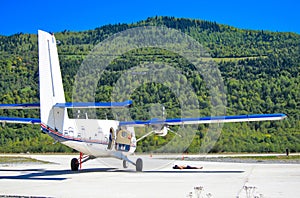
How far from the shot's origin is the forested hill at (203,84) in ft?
191

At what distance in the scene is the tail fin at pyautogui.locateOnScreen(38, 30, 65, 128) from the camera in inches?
837

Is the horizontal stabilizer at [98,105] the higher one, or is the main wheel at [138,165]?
the horizontal stabilizer at [98,105]

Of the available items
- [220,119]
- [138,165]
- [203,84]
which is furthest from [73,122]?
[203,84]

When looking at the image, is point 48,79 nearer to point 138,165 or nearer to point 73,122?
point 73,122

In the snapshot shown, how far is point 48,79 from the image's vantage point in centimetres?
2158

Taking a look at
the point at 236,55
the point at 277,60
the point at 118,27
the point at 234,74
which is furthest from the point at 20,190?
the point at 118,27

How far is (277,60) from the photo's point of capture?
115 metres

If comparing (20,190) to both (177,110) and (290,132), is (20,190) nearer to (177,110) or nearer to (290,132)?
(177,110)

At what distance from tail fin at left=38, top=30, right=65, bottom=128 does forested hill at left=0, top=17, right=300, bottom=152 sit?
13073 mm

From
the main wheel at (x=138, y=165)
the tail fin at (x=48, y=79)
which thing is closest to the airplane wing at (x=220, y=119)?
the main wheel at (x=138, y=165)

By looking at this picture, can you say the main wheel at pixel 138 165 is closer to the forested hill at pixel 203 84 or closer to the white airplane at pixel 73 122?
the white airplane at pixel 73 122

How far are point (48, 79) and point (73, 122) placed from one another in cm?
278

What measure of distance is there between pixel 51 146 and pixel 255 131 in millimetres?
26391

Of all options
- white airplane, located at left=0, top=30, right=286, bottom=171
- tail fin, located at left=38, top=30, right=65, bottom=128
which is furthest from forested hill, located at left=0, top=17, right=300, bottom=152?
tail fin, located at left=38, top=30, right=65, bottom=128
